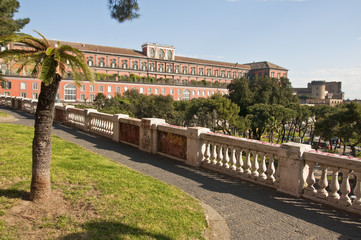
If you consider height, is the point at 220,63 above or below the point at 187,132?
above

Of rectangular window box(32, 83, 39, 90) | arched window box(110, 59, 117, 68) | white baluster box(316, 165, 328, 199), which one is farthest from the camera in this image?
arched window box(110, 59, 117, 68)

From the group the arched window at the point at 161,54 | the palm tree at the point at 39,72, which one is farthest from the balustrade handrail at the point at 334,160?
the arched window at the point at 161,54

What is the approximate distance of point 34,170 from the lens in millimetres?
4215

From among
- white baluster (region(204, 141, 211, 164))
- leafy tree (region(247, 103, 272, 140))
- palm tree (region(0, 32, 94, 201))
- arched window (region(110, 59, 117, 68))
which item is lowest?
leafy tree (region(247, 103, 272, 140))

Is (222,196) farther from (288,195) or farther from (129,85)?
(129,85)

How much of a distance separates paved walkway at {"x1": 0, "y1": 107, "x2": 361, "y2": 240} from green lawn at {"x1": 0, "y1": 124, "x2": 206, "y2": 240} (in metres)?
0.58

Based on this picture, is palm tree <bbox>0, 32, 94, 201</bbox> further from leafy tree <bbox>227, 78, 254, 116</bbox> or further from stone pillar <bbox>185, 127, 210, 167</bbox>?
leafy tree <bbox>227, 78, 254, 116</bbox>

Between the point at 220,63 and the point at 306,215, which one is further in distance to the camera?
the point at 220,63

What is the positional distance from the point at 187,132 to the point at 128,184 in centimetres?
285

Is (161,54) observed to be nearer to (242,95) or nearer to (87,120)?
(242,95)

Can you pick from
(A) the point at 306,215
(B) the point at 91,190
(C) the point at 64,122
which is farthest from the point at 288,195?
(C) the point at 64,122

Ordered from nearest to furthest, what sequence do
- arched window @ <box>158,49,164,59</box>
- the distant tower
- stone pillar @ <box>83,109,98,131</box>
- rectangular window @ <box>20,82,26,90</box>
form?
stone pillar @ <box>83,109,98,131</box> < rectangular window @ <box>20,82,26,90</box> < arched window @ <box>158,49,164,59</box> < the distant tower

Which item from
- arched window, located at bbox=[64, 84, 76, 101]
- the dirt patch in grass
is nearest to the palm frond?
the dirt patch in grass

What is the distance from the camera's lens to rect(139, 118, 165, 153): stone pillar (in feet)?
30.8
